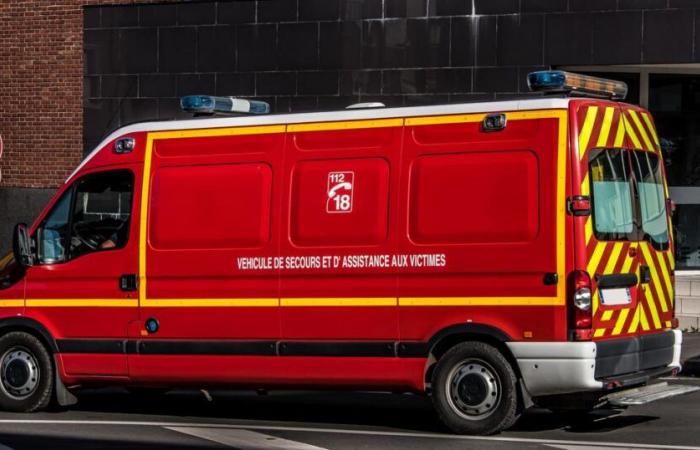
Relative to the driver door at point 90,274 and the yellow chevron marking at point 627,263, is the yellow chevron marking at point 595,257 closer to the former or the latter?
the yellow chevron marking at point 627,263

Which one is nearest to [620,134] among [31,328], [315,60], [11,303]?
[31,328]

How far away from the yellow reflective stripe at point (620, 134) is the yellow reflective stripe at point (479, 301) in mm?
1305

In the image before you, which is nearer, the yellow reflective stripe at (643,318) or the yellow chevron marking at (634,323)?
the yellow chevron marking at (634,323)

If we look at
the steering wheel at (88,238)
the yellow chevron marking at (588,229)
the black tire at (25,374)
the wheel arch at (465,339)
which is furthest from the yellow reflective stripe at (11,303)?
the yellow chevron marking at (588,229)

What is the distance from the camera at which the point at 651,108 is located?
780 inches

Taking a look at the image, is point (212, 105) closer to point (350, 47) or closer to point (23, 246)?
point (23, 246)

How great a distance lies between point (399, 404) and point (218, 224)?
2566 mm

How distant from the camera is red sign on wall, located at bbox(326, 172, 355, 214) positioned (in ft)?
33.8

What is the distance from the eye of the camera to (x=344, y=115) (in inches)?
409

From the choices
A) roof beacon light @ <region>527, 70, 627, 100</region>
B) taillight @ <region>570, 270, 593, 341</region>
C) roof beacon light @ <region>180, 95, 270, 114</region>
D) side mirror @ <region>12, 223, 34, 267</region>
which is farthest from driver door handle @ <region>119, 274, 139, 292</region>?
taillight @ <region>570, 270, 593, 341</region>

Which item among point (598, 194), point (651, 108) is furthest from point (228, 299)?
point (651, 108)

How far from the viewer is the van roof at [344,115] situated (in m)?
9.72

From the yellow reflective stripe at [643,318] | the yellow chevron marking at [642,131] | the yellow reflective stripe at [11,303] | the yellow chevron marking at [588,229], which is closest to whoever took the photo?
the yellow chevron marking at [588,229]

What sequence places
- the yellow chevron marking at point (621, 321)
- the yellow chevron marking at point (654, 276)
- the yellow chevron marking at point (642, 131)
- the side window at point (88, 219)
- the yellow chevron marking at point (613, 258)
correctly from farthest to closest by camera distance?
the side window at point (88, 219)
the yellow chevron marking at point (642, 131)
the yellow chevron marking at point (654, 276)
the yellow chevron marking at point (621, 321)
the yellow chevron marking at point (613, 258)
